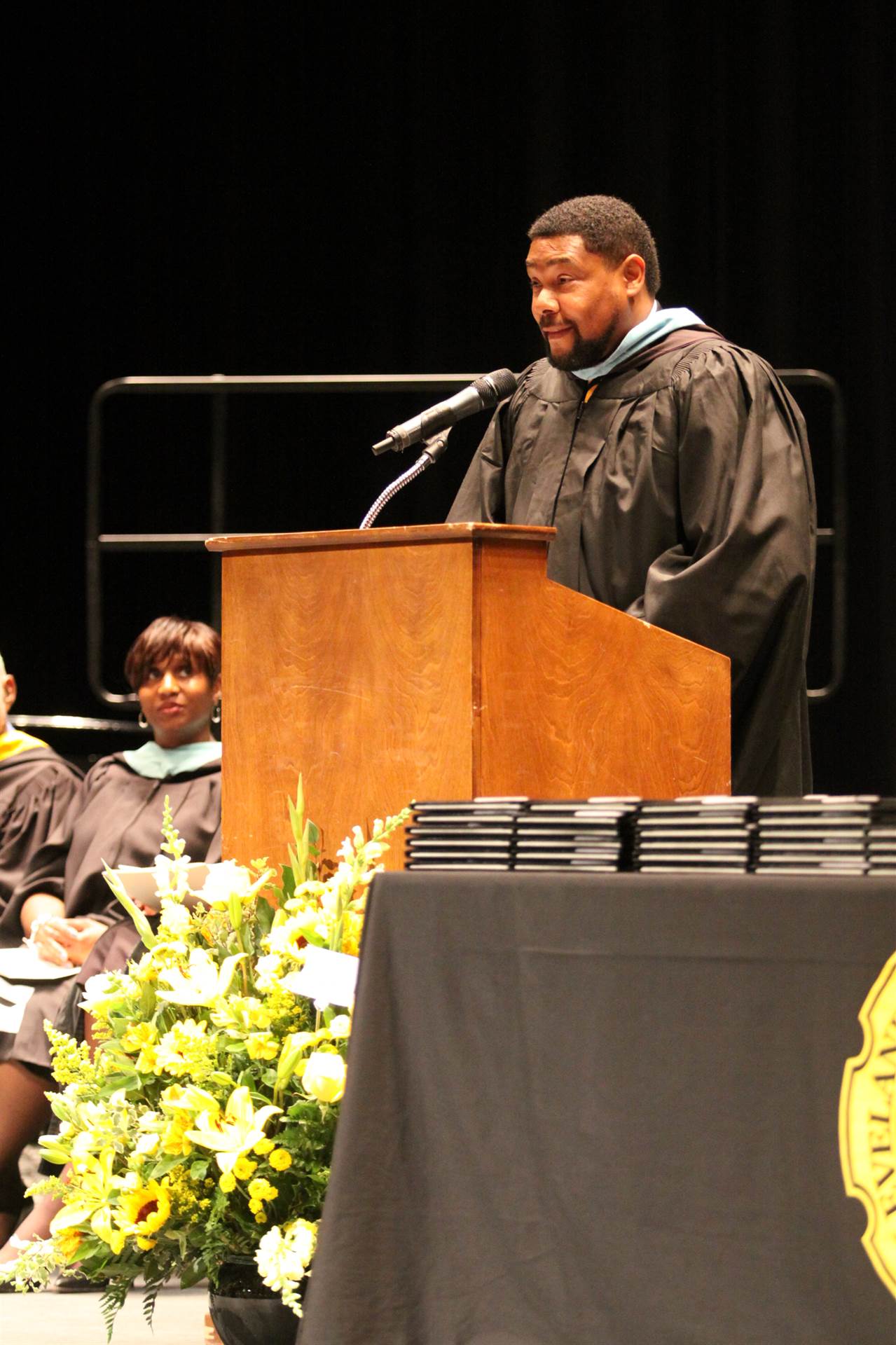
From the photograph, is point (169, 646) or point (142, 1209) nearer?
point (142, 1209)

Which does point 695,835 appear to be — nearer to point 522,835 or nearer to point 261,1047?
point 522,835

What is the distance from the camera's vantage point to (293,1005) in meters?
2.44

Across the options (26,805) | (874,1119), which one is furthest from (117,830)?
(874,1119)

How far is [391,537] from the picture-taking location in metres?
2.50

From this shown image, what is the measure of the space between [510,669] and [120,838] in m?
2.49

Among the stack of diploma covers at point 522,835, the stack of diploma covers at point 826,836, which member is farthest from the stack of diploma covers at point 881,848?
the stack of diploma covers at point 522,835

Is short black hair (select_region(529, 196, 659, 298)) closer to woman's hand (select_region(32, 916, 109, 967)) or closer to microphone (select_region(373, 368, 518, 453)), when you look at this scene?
microphone (select_region(373, 368, 518, 453))

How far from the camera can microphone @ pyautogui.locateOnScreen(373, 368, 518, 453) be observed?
284 cm

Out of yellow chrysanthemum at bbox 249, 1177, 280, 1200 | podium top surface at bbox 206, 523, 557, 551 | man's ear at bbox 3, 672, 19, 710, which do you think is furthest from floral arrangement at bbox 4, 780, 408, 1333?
man's ear at bbox 3, 672, 19, 710

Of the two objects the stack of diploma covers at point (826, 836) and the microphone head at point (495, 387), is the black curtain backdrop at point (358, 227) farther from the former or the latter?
the stack of diploma covers at point (826, 836)

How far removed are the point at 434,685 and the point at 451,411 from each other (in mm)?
635

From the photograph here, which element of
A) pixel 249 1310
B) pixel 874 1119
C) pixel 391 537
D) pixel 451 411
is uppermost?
pixel 451 411

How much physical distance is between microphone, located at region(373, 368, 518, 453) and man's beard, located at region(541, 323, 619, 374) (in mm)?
196

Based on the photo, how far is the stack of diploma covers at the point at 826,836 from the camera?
1.86 m
